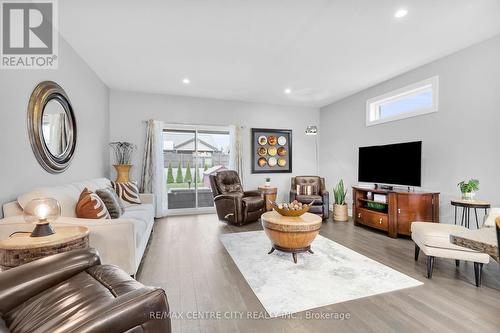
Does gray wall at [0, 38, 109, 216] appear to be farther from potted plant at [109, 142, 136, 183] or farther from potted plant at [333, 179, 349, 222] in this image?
potted plant at [333, 179, 349, 222]

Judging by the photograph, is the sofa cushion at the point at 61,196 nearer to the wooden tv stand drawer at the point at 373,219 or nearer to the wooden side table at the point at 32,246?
the wooden side table at the point at 32,246

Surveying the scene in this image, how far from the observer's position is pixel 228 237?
3.84 metres

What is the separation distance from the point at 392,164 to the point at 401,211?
2.80 feet

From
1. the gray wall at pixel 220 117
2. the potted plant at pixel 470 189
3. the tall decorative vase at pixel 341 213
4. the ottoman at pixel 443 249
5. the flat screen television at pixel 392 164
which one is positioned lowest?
the tall decorative vase at pixel 341 213

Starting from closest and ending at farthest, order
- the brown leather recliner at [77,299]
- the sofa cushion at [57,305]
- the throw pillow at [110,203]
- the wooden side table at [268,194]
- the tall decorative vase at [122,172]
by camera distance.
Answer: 1. the brown leather recliner at [77,299]
2. the sofa cushion at [57,305]
3. the throw pillow at [110,203]
4. the tall decorative vase at [122,172]
5. the wooden side table at [268,194]

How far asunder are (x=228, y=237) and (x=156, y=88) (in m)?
3.41

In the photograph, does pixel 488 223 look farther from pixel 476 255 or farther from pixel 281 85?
pixel 281 85

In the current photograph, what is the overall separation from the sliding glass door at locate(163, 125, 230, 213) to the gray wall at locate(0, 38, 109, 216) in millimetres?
1365

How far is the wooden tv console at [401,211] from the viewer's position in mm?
3598

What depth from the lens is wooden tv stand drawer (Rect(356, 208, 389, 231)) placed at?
3.97m

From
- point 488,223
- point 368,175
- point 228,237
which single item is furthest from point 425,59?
point 228,237

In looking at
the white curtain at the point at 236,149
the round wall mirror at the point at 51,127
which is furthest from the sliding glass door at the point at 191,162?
the round wall mirror at the point at 51,127

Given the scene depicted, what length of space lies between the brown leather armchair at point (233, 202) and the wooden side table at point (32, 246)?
2841 millimetres

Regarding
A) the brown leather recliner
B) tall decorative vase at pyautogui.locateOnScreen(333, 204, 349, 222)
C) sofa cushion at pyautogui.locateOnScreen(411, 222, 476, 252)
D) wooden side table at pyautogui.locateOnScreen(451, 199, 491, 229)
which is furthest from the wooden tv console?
the brown leather recliner
